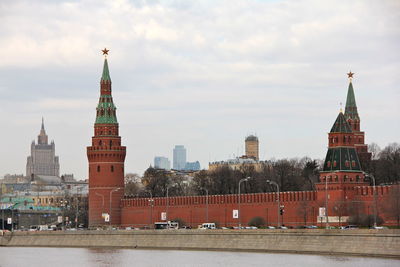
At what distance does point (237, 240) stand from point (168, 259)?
386 inches

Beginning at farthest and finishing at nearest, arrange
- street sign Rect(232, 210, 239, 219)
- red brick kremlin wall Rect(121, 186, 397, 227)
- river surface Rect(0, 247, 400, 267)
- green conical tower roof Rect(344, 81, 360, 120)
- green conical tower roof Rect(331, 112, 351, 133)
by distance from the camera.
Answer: green conical tower roof Rect(344, 81, 360, 120) → street sign Rect(232, 210, 239, 219) → green conical tower roof Rect(331, 112, 351, 133) → red brick kremlin wall Rect(121, 186, 397, 227) → river surface Rect(0, 247, 400, 267)

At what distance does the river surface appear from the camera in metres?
79.4

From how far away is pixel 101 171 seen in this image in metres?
137

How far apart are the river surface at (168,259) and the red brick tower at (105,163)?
93.6 ft

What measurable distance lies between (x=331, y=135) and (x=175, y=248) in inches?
741

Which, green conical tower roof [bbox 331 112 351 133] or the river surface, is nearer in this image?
the river surface

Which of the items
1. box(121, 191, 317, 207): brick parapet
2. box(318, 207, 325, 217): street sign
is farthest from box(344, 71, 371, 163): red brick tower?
box(318, 207, 325, 217): street sign

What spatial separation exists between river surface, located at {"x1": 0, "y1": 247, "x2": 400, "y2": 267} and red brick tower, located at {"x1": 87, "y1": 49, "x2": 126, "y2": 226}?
2853 centimetres

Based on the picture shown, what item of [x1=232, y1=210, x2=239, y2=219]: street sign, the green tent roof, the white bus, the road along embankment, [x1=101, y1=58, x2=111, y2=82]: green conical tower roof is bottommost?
the road along embankment

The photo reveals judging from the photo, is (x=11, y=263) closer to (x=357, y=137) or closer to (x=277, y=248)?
(x=277, y=248)

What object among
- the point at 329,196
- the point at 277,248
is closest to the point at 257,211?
the point at 329,196

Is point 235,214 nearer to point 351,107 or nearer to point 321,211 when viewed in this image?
point 321,211

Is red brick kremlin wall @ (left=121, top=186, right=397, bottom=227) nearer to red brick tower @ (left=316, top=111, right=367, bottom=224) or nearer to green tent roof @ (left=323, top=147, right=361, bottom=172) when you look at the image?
red brick tower @ (left=316, top=111, right=367, bottom=224)

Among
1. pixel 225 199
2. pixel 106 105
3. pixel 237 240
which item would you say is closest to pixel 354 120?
pixel 225 199
